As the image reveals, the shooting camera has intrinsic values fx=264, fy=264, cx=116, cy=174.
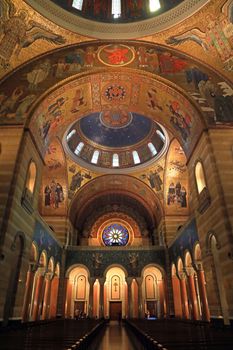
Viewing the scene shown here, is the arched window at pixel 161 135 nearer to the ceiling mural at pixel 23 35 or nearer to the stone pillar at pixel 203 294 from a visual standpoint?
the stone pillar at pixel 203 294

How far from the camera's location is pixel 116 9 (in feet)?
40.2

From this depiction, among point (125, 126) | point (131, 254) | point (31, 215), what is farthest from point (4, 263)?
point (125, 126)

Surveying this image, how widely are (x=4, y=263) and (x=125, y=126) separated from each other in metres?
16.8

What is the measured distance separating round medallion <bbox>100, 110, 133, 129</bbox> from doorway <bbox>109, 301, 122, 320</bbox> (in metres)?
16.6

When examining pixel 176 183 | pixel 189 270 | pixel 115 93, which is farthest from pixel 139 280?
pixel 115 93

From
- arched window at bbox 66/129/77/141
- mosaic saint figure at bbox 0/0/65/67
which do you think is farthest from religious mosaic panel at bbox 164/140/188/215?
mosaic saint figure at bbox 0/0/65/67

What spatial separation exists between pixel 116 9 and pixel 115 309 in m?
24.1

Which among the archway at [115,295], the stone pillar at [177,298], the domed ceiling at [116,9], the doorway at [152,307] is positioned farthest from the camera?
the archway at [115,295]

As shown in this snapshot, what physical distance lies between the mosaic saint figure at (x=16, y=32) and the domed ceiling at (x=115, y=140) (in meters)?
10.4

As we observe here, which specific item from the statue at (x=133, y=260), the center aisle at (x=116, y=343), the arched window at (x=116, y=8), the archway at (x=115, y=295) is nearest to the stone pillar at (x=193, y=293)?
the center aisle at (x=116, y=343)

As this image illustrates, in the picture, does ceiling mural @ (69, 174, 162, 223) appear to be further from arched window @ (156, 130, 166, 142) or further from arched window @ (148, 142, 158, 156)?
arched window @ (156, 130, 166, 142)

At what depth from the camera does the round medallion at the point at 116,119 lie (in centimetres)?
2248

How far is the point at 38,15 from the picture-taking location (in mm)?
10453

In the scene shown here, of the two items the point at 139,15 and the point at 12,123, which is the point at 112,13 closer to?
the point at 139,15
